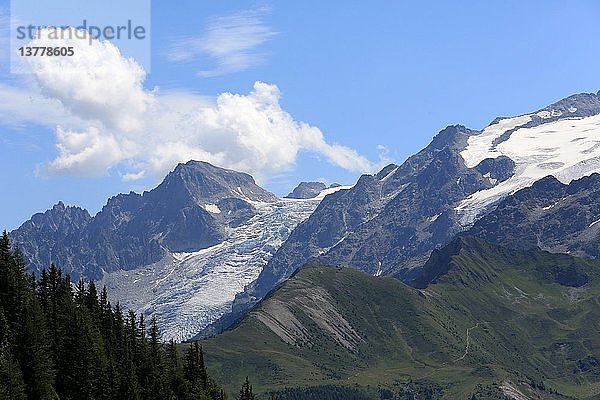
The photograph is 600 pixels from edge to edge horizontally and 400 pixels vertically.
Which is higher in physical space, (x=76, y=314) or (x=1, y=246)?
(x=1, y=246)

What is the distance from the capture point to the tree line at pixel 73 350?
116250mm

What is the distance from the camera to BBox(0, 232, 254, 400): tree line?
381 ft

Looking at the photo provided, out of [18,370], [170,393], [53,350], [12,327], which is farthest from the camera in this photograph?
[170,393]

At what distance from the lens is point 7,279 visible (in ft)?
413

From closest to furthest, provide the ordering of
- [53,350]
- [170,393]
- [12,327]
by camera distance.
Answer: [12,327] → [53,350] → [170,393]

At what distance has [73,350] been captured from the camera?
131125 millimetres

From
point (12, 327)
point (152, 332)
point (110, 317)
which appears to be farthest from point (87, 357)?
point (152, 332)

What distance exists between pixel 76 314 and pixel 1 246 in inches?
579

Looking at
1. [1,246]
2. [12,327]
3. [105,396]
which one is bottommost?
[105,396]

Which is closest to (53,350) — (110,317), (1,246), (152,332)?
(1,246)

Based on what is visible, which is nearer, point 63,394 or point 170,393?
point 63,394

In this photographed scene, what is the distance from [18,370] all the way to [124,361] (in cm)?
3789

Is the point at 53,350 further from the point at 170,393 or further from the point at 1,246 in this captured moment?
the point at 170,393

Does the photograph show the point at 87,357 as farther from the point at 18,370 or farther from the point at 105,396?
the point at 18,370
